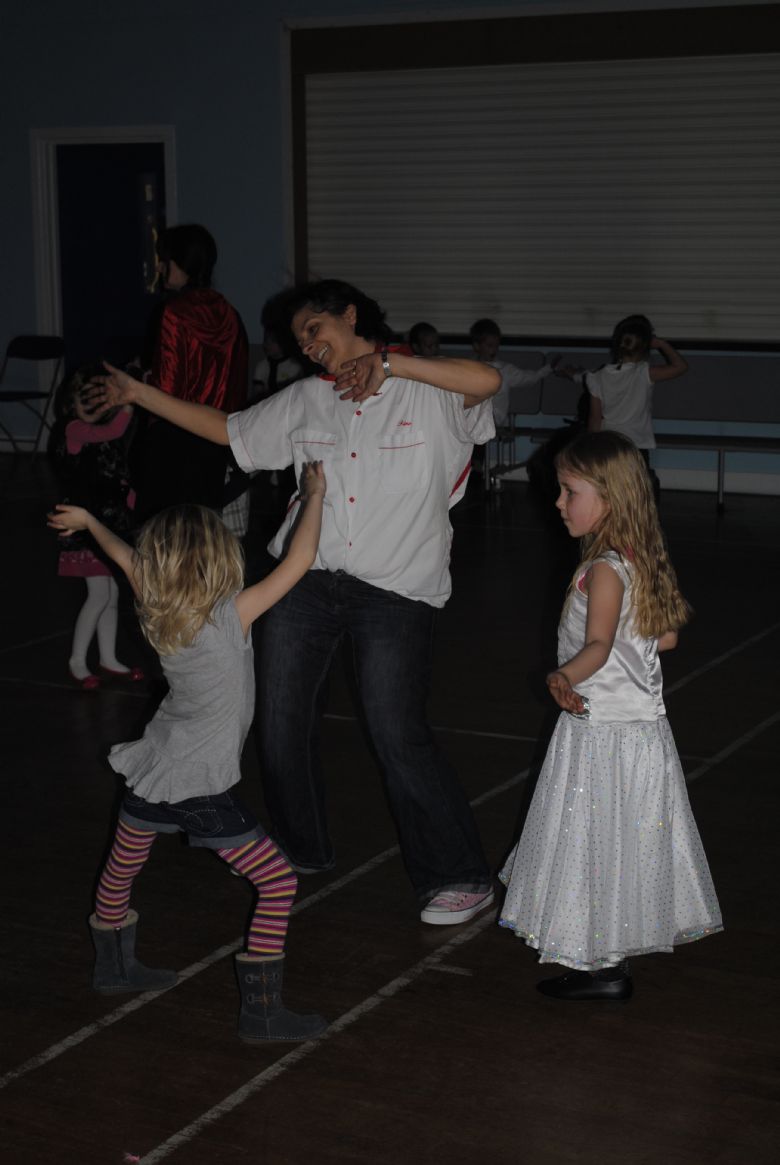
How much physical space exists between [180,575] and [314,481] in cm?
45

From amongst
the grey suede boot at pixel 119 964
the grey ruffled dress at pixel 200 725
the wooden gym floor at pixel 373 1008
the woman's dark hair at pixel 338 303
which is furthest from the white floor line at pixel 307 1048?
the woman's dark hair at pixel 338 303

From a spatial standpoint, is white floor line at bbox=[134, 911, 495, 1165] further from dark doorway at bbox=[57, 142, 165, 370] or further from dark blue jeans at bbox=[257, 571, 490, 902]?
dark doorway at bbox=[57, 142, 165, 370]

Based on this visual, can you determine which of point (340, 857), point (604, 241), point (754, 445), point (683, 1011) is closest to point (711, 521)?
point (754, 445)

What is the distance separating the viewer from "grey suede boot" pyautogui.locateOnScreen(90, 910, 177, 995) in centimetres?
344

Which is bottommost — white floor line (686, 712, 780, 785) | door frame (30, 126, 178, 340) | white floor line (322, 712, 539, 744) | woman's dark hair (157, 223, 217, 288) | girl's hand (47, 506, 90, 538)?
white floor line (322, 712, 539, 744)

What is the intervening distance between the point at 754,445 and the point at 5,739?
24.7 ft

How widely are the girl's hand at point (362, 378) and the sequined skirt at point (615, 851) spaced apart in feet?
3.00

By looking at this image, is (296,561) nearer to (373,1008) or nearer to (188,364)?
(373,1008)

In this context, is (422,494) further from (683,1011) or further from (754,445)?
(754,445)

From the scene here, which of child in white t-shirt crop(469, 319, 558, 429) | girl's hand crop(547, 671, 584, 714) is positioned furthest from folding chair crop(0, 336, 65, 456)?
girl's hand crop(547, 671, 584, 714)

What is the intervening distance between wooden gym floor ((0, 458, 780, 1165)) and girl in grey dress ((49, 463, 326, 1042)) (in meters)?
0.24

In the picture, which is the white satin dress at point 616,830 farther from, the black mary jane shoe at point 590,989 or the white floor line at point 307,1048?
the white floor line at point 307,1048

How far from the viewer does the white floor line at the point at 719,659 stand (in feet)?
20.6

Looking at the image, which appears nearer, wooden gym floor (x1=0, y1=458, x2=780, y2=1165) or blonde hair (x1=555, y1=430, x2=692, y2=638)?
wooden gym floor (x1=0, y1=458, x2=780, y2=1165)
